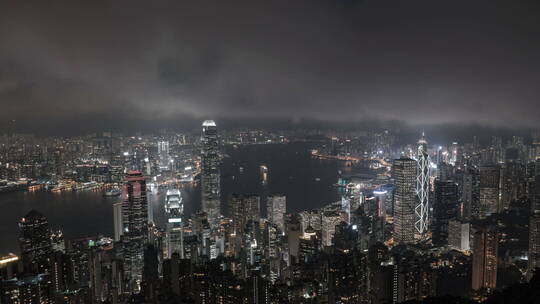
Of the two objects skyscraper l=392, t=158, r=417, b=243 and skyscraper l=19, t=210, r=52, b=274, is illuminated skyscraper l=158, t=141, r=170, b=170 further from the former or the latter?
skyscraper l=392, t=158, r=417, b=243

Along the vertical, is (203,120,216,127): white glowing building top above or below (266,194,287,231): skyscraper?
above

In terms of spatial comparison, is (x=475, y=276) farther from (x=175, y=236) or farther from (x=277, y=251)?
(x=175, y=236)

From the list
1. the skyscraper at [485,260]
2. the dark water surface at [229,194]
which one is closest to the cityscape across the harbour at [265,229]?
the skyscraper at [485,260]

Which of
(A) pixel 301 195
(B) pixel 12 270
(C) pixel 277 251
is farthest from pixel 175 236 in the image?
(A) pixel 301 195

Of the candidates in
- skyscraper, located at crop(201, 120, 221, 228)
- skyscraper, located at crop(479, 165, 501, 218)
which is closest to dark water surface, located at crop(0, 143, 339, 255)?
skyscraper, located at crop(201, 120, 221, 228)

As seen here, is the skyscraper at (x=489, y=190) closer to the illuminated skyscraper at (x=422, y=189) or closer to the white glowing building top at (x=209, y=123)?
the illuminated skyscraper at (x=422, y=189)

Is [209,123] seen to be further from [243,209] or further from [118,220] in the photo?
[118,220]

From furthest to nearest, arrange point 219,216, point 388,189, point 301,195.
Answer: point 301,195, point 388,189, point 219,216
